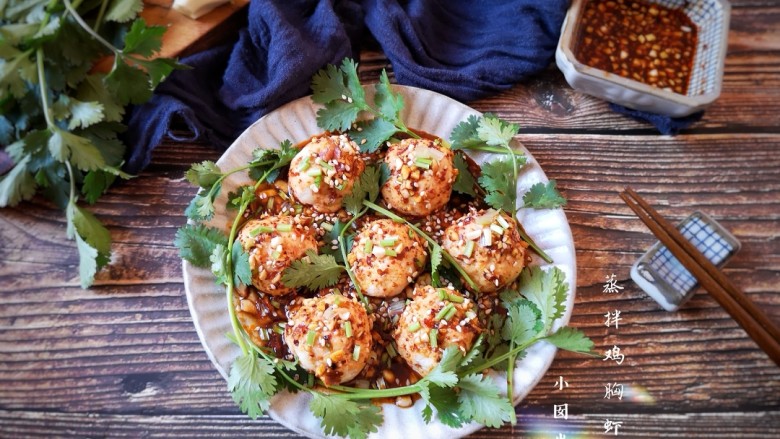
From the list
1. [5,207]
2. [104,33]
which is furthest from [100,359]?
[104,33]

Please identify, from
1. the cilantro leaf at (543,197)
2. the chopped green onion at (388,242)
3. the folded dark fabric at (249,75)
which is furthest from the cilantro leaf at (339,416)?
the folded dark fabric at (249,75)

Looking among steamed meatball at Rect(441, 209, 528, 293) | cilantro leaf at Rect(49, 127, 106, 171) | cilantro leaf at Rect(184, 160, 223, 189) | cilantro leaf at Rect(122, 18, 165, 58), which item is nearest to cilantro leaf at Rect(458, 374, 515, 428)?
steamed meatball at Rect(441, 209, 528, 293)

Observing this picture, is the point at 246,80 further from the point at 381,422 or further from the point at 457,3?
the point at 381,422

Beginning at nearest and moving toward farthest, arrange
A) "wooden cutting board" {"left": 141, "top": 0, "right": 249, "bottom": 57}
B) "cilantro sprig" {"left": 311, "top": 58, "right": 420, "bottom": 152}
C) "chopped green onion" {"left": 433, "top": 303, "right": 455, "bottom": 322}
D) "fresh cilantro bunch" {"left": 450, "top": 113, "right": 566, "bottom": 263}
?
"chopped green onion" {"left": 433, "top": 303, "right": 455, "bottom": 322} < "fresh cilantro bunch" {"left": 450, "top": 113, "right": 566, "bottom": 263} < "cilantro sprig" {"left": 311, "top": 58, "right": 420, "bottom": 152} < "wooden cutting board" {"left": 141, "top": 0, "right": 249, "bottom": 57}

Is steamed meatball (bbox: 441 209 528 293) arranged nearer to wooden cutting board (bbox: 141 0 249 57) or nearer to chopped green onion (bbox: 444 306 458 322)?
chopped green onion (bbox: 444 306 458 322)

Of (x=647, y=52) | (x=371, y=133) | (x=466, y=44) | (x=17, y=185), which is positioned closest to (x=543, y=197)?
(x=371, y=133)

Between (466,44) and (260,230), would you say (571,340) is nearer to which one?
(260,230)
